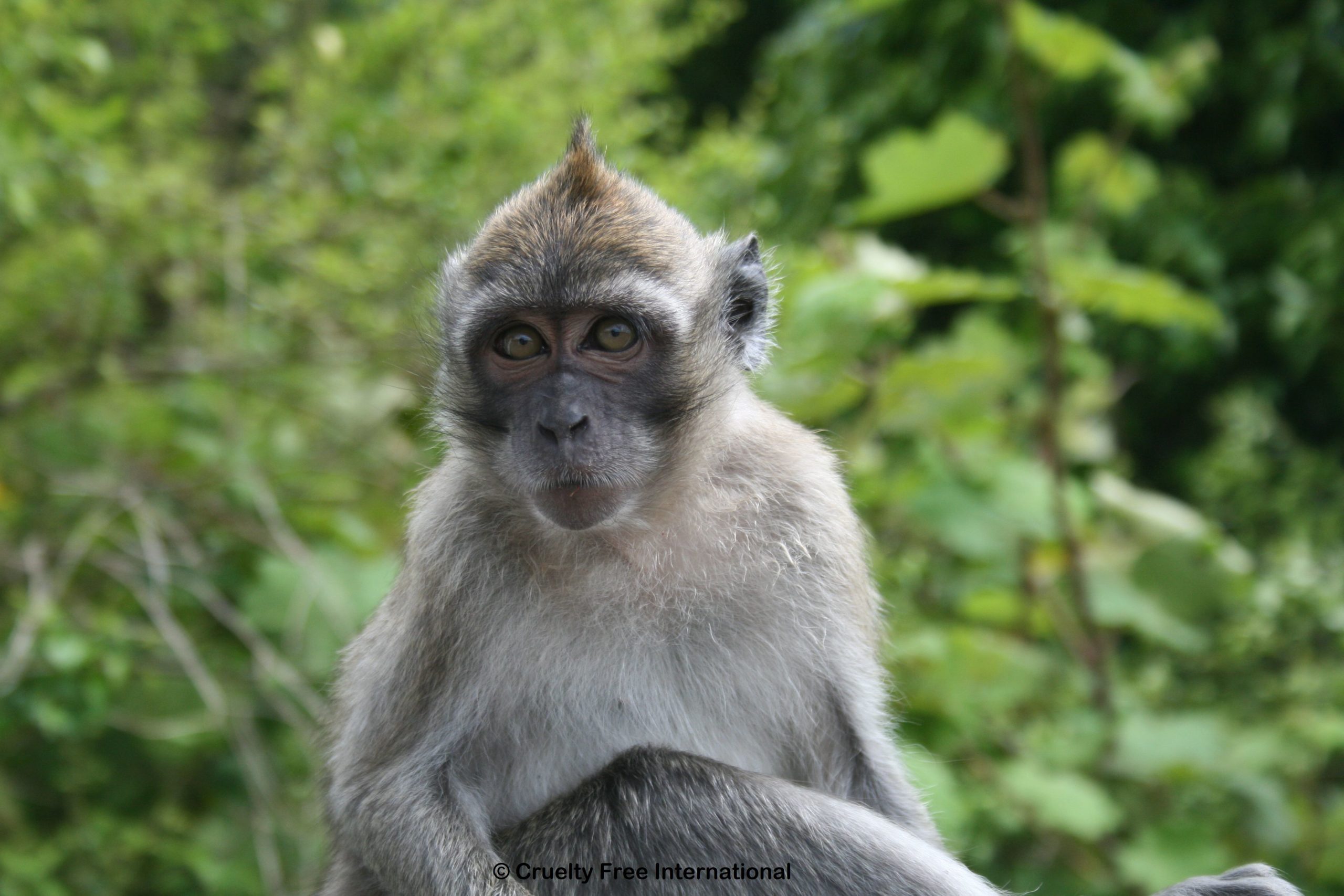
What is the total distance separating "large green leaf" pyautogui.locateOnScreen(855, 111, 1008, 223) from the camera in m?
5.34

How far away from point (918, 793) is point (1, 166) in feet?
13.1

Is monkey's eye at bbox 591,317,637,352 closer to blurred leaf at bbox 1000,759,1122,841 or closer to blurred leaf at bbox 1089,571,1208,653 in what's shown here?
blurred leaf at bbox 1000,759,1122,841

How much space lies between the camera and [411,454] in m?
6.43

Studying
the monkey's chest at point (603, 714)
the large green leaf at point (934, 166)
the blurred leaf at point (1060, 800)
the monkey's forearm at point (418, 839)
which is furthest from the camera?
the large green leaf at point (934, 166)

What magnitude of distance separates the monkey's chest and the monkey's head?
0.42 m

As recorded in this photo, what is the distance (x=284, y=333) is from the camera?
6547 mm

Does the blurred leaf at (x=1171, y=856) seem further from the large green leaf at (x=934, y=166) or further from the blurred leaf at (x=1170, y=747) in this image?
the large green leaf at (x=934, y=166)

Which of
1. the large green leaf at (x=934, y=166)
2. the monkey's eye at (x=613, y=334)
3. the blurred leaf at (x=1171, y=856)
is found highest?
the large green leaf at (x=934, y=166)

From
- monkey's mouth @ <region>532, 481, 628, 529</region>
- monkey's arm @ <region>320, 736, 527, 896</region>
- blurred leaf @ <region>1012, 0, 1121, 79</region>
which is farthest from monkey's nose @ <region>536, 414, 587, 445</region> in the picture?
blurred leaf @ <region>1012, 0, 1121, 79</region>

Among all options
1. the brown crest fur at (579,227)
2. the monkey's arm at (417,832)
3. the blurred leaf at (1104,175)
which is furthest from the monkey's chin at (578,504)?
the blurred leaf at (1104,175)

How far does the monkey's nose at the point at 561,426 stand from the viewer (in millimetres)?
3037

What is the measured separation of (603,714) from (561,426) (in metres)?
0.79

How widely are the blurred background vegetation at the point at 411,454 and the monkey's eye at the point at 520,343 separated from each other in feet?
2.60

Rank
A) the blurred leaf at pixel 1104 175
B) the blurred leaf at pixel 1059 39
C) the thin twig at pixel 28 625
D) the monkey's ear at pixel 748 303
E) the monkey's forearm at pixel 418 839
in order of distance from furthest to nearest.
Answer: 1. the blurred leaf at pixel 1104 175
2. the blurred leaf at pixel 1059 39
3. the thin twig at pixel 28 625
4. the monkey's ear at pixel 748 303
5. the monkey's forearm at pixel 418 839
